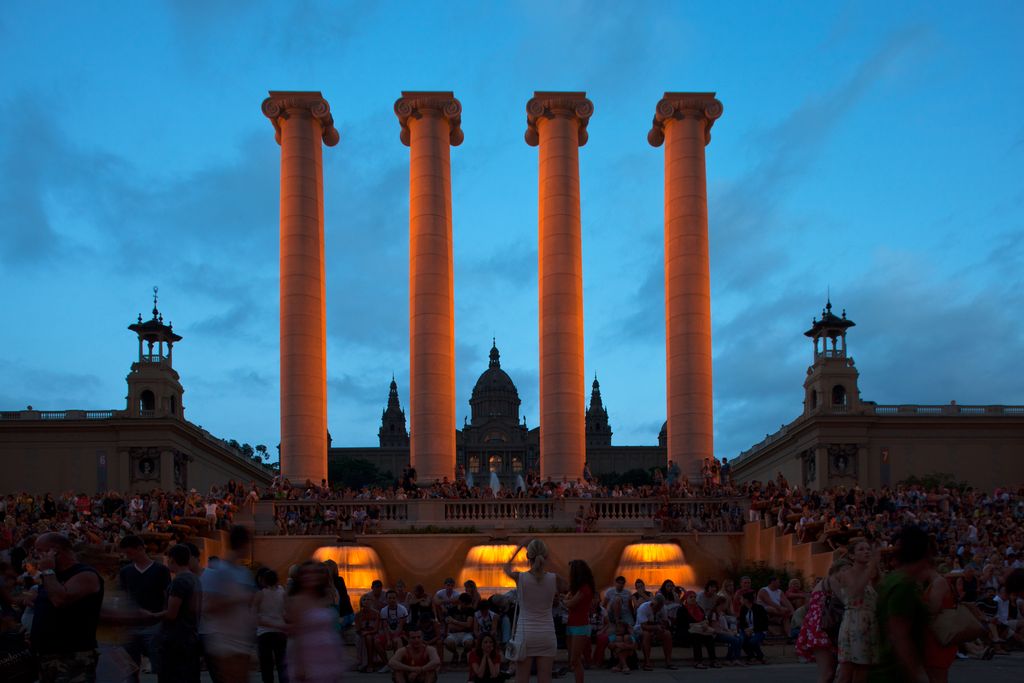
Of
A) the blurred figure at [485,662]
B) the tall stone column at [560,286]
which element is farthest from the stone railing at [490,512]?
the blurred figure at [485,662]

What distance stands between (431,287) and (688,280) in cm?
1138

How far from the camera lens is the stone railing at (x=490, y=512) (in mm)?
46719

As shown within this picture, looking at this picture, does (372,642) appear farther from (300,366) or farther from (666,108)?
(666,108)

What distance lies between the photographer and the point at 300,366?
57406 millimetres

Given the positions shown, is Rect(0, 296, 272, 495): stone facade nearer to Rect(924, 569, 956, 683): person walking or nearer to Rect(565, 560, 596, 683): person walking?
Rect(565, 560, 596, 683): person walking

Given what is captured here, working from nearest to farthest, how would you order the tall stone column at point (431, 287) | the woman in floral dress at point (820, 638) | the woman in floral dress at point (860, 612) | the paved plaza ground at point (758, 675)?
the woman in floral dress at point (860, 612)
the woman in floral dress at point (820, 638)
the paved plaza ground at point (758, 675)
the tall stone column at point (431, 287)

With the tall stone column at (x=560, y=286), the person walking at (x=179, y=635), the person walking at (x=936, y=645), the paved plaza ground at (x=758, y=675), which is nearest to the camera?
the person walking at (x=936, y=645)

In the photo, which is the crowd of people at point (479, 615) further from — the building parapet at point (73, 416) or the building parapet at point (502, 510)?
the building parapet at point (73, 416)

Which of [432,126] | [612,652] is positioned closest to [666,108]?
[432,126]

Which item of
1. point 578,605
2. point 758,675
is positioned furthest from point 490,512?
point 578,605

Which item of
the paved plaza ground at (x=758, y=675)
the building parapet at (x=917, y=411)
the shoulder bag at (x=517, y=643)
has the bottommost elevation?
the paved plaza ground at (x=758, y=675)

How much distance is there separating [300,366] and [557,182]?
14.0 m

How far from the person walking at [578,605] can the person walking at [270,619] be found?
3836mm

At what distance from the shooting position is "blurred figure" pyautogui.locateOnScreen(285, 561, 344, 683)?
12.6 m
